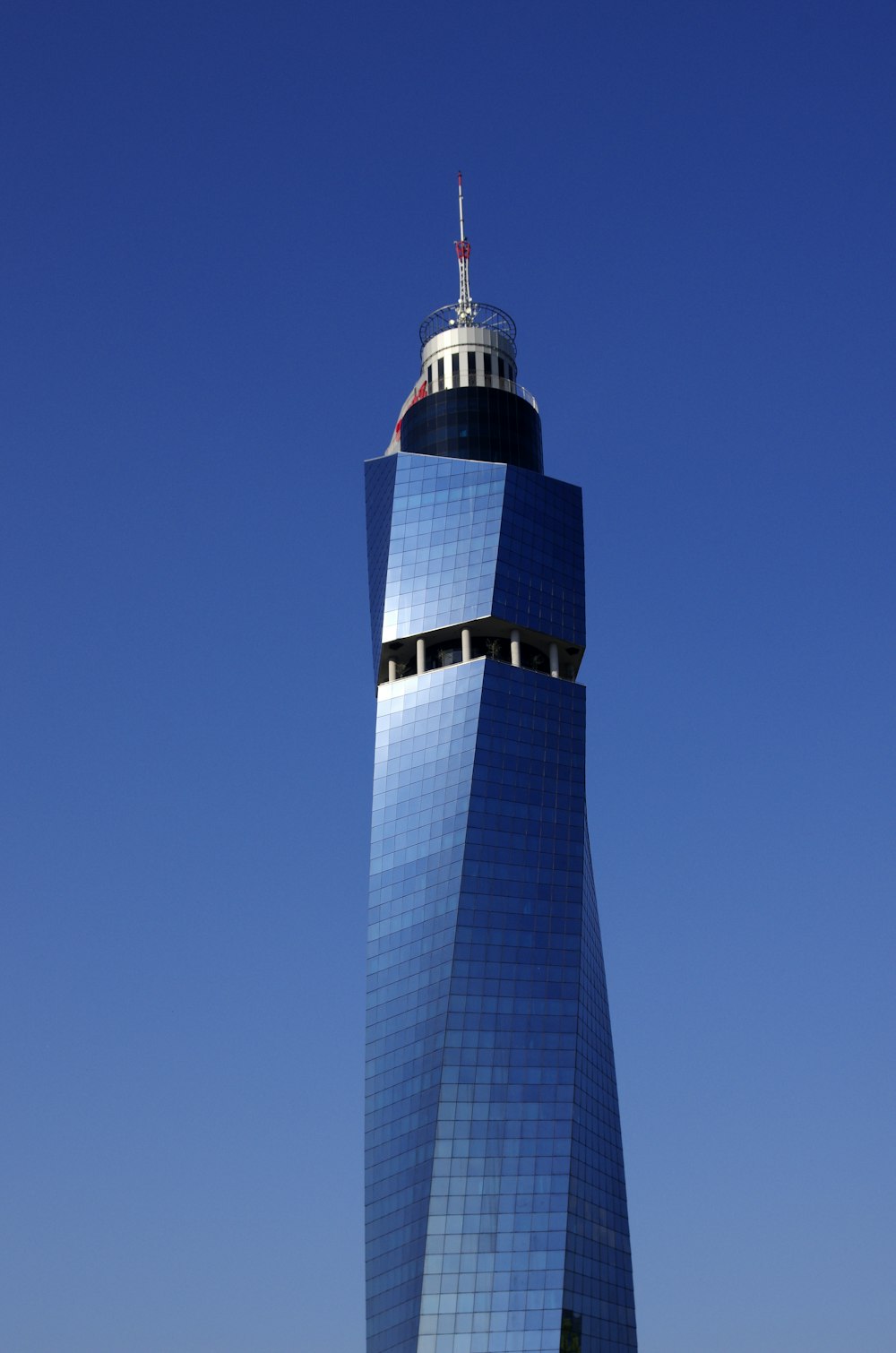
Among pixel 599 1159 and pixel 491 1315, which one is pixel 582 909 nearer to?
pixel 599 1159

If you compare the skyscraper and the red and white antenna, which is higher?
the red and white antenna

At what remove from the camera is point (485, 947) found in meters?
119

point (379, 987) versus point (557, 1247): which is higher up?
point (379, 987)

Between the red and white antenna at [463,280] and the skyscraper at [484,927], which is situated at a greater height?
the red and white antenna at [463,280]

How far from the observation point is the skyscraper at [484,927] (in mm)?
109250

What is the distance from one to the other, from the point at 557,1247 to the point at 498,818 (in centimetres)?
3180

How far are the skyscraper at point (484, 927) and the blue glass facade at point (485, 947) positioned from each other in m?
0.17

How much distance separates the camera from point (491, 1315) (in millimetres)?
106500

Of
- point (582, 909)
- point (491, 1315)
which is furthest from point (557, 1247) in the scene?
point (582, 909)

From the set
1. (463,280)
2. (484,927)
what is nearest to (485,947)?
(484,927)

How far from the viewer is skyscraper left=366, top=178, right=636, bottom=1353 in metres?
109

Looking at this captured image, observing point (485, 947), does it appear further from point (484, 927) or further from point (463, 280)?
point (463, 280)

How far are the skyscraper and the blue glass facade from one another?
172mm

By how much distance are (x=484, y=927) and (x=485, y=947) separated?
150 centimetres
